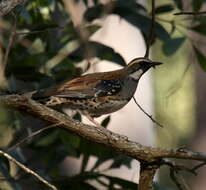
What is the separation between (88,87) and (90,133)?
55.0 inches

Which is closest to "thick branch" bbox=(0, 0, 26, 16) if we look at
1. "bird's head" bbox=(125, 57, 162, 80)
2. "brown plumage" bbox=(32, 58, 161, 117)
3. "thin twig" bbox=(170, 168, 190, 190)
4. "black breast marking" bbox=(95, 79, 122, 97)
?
"brown plumage" bbox=(32, 58, 161, 117)

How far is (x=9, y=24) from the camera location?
20.2 feet

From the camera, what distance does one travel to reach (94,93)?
5.46m

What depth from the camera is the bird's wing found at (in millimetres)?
5176

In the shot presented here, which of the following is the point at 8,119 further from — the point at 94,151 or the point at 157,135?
the point at 157,135

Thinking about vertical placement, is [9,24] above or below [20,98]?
below

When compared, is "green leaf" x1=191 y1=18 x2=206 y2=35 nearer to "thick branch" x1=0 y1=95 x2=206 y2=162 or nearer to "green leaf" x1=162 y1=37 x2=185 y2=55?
"green leaf" x1=162 y1=37 x2=185 y2=55

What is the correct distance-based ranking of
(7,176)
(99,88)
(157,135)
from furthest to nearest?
(157,135) < (99,88) < (7,176)

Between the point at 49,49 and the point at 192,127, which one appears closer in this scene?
the point at 49,49

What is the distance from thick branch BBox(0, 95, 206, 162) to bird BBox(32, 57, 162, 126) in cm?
98

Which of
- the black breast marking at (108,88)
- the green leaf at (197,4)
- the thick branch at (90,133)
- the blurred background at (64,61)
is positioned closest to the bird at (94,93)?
the black breast marking at (108,88)

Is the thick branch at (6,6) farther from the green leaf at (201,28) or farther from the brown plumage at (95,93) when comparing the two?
the green leaf at (201,28)

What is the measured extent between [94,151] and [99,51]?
90 centimetres

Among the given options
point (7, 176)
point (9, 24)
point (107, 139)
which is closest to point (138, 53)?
point (9, 24)
